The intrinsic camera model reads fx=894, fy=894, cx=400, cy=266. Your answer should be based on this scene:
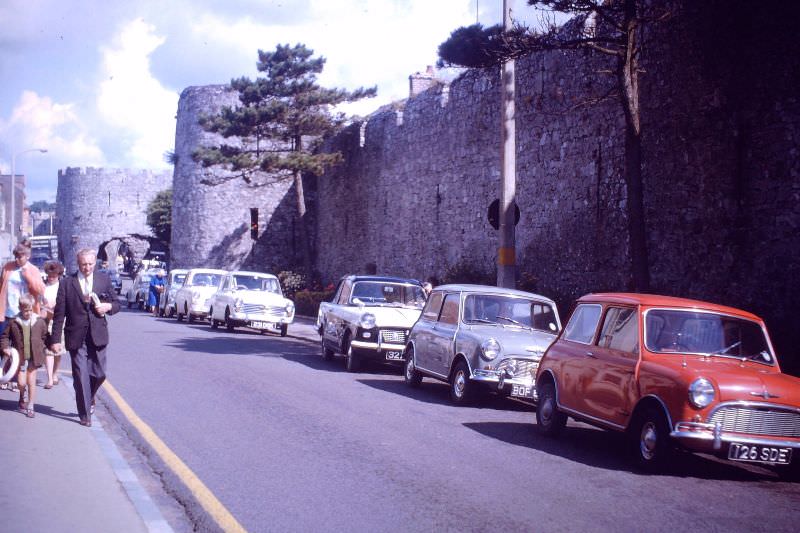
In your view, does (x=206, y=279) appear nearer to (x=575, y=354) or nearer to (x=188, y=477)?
(x=575, y=354)

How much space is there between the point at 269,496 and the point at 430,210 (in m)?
23.4

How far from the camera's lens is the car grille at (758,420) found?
7.72 metres

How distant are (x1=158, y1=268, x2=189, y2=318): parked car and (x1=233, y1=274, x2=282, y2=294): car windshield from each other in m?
7.73

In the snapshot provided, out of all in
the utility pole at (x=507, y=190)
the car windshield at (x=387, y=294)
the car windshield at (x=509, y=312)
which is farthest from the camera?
the car windshield at (x=387, y=294)

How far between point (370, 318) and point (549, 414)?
6570mm

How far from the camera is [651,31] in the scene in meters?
17.6

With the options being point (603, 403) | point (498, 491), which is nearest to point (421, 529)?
point (498, 491)

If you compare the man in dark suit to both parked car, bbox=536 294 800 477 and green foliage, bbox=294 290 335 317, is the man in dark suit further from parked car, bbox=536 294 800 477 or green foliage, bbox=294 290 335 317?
green foliage, bbox=294 290 335 317

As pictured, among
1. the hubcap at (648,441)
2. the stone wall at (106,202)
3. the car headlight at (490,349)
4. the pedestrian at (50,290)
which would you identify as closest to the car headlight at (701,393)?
the hubcap at (648,441)

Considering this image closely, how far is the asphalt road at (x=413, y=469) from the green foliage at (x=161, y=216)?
56.9 metres

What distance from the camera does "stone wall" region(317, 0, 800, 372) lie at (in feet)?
45.8

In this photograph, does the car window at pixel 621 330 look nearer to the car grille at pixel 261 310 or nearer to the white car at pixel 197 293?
the car grille at pixel 261 310

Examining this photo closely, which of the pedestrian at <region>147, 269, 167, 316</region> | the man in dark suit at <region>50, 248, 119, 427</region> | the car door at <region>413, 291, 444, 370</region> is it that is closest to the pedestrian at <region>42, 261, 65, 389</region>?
the man in dark suit at <region>50, 248, 119, 427</region>

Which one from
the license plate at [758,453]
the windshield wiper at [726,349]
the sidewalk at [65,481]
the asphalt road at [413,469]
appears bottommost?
the asphalt road at [413,469]
